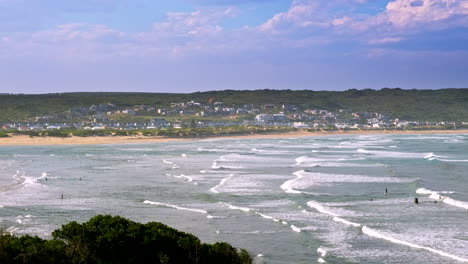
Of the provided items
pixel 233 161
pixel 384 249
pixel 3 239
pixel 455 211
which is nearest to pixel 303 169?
pixel 233 161

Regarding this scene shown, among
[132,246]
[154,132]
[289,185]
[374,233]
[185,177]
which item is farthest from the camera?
[154,132]

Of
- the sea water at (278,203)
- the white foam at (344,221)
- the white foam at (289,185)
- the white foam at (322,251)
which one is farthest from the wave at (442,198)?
the white foam at (322,251)

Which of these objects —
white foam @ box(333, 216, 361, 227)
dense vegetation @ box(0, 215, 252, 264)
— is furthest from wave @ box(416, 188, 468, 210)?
dense vegetation @ box(0, 215, 252, 264)

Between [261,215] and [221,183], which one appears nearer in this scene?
[261,215]

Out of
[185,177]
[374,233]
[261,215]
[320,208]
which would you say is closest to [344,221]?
[374,233]

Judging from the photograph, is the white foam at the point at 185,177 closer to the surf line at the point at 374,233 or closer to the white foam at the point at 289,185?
the white foam at the point at 289,185

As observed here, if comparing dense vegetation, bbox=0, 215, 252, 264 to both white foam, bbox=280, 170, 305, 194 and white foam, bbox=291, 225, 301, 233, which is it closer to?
white foam, bbox=291, 225, 301, 233

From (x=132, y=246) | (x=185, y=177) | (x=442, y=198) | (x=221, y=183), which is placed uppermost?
(x=132, y=246)

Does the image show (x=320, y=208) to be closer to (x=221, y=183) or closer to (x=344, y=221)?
(x=344, y=221)
